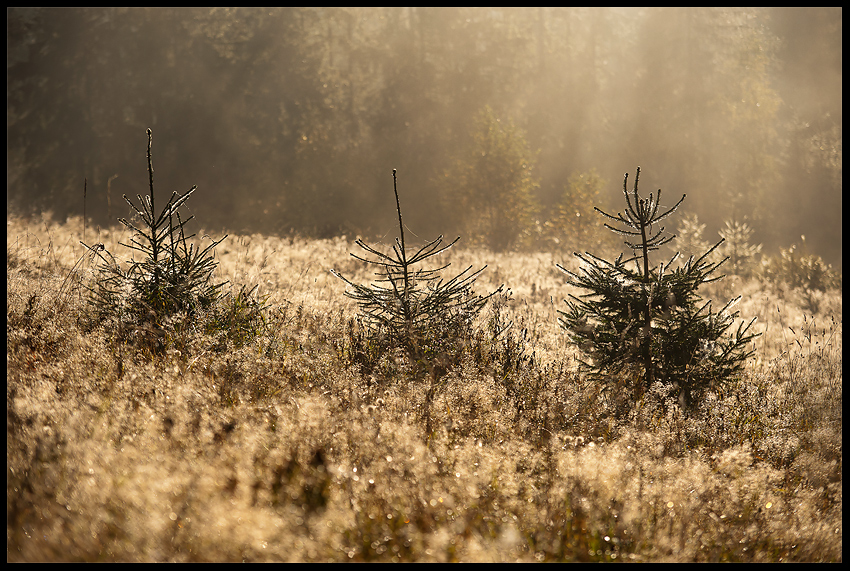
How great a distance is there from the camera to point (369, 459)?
2.65 m

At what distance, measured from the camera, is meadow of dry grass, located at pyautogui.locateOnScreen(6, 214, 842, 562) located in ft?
6.83

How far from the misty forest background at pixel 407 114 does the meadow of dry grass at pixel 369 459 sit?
1784cm

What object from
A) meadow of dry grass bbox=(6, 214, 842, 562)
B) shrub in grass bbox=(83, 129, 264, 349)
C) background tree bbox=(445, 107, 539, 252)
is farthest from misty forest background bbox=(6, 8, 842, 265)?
meadow of dry grass bbox=(6, 214, 842, 562)

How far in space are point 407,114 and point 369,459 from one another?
3091 centimetres

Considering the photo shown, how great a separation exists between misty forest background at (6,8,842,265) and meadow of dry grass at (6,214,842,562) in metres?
17.8

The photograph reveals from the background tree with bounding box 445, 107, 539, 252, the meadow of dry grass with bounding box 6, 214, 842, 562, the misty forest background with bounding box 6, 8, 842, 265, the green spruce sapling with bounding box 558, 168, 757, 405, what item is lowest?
the meadow of dry grass with bounding box 6, 214, 842, 562

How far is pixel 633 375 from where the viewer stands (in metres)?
4.39

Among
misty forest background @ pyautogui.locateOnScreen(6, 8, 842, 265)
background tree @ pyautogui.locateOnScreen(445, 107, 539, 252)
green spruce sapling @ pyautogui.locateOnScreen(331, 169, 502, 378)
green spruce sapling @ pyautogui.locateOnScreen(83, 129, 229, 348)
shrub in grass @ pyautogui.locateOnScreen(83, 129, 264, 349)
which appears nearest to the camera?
shrub in grass @ pyautogui.locateOnScreen(83, 129, 264, 349)

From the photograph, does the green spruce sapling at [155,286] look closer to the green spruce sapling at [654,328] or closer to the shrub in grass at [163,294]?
the shrub in grass at [163,294]

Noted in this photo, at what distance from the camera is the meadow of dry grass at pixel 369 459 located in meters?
2.08

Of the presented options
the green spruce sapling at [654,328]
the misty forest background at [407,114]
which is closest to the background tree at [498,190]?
the misty forest background at [407,114]

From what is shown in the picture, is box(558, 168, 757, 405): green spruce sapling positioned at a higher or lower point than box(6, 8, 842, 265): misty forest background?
lower

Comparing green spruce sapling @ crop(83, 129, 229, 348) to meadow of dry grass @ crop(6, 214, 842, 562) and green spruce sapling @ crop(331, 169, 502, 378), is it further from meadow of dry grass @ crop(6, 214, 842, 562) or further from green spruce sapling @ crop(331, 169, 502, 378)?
green spruce sapling @ crop(331, 169, 502, 378)

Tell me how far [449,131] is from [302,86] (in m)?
→ 10.9
